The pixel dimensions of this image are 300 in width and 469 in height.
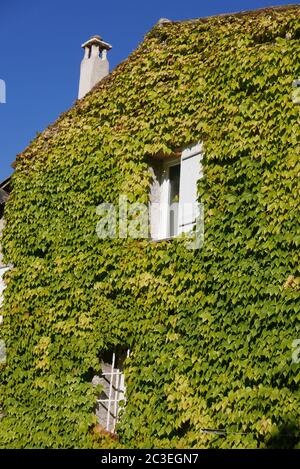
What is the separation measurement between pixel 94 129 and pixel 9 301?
321 centimetres

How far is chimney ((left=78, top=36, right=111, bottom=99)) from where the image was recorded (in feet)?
39.3

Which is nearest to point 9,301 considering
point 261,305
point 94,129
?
point 94,129

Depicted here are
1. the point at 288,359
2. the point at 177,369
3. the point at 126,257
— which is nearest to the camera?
the point at 288,359

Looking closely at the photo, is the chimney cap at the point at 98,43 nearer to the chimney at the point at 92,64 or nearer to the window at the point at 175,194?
the chimney at the point at 92,64

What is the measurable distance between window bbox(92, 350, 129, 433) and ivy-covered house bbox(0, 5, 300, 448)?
23 mm

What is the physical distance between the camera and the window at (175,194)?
26.7ft

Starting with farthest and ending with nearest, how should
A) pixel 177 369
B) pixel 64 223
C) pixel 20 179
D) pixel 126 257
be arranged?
pixel 20 179 → pixel 64 223 → pixel 126 257 → pixel 177 369

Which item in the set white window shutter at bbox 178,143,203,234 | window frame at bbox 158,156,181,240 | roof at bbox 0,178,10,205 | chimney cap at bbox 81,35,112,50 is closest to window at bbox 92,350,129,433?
window frame at bbox 158,156,181,240

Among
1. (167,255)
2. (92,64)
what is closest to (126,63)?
(92,64)

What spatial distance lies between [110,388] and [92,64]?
7.00m

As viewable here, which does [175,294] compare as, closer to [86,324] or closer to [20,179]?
[86,324]

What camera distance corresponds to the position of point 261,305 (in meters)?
6.73

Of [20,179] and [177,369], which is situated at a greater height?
[20,179]

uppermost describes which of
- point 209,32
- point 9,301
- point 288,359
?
point 209,32
